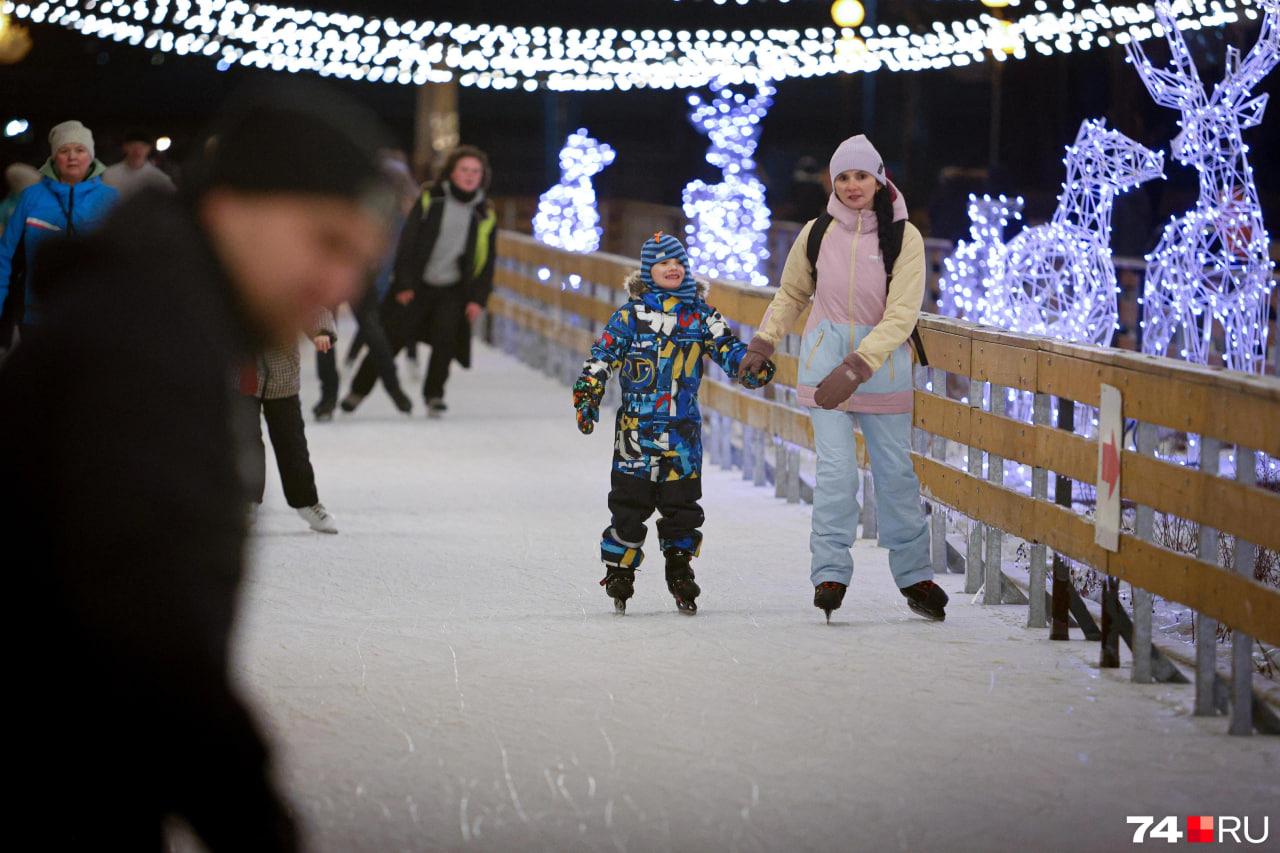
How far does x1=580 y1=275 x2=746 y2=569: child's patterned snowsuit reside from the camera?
22.8 feet

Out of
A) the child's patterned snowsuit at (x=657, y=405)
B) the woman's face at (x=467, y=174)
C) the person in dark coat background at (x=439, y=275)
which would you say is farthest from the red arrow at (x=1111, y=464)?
the person in dark coat background at (x=439, y=275)

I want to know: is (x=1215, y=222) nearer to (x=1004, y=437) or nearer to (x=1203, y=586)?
(x=1004, y=437)

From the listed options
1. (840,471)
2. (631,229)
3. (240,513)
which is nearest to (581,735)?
(840,471)

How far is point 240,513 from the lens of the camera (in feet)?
6.56

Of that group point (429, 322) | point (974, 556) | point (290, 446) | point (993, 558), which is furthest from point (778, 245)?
point (993, 558)

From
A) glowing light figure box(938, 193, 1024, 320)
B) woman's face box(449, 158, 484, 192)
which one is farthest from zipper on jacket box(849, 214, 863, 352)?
woman's face box(449, 158, 484, 192)

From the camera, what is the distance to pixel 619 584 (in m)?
7.04

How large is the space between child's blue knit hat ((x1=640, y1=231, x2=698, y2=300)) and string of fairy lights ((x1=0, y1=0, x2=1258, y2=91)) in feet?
24.7

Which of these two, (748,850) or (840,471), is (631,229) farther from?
(748,850)

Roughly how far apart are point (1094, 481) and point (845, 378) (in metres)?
0.94

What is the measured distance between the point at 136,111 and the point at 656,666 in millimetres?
49518

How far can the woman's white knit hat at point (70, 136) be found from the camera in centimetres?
855

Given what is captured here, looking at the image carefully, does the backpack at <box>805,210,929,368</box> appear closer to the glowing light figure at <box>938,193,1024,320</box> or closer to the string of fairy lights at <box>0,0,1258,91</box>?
the glowing light figure at <box>938,193,1024,320</box>

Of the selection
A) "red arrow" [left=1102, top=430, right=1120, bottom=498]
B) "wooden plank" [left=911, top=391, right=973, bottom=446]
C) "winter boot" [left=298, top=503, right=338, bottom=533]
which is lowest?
"winter boot" [left=298, top=503, right=338, bottom=533]
